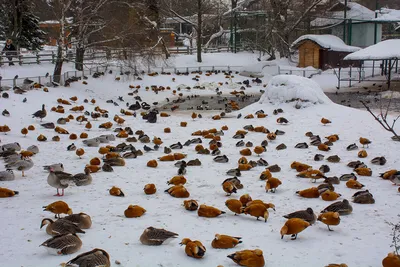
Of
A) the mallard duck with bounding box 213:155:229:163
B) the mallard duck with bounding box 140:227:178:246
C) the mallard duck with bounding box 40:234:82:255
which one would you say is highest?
the mallard duck with bounding box 40:234:82:255

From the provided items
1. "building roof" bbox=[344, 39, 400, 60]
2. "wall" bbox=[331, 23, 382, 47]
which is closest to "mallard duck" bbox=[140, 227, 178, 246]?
"building roof" bbox=[344, 39, 400, 60]

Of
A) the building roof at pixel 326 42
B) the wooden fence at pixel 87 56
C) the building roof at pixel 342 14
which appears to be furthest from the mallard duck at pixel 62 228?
the building roof at pixel 342 14

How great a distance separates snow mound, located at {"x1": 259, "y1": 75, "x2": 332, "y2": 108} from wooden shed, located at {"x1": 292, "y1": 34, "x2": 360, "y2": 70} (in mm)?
23628

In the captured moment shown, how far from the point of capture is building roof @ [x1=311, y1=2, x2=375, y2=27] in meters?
53.1

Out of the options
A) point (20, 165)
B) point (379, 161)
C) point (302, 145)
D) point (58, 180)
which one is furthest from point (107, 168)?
point (379, 161)

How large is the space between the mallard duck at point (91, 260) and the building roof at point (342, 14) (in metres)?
50.3

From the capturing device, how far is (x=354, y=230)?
753 cm

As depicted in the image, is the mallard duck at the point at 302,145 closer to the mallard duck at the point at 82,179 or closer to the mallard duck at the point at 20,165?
the mallard duck at the point at 82,179

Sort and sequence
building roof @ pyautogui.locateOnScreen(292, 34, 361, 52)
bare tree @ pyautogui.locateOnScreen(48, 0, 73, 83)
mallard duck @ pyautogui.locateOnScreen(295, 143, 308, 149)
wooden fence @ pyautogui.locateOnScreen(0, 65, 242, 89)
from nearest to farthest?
mallard duck @ pyautogui.locateOnScreen(295, 143, 308, 149)
wooden fence @ pyautogui.locateOnScreen(0, 65, 242, 89)
bare tree @ pyautogui.locateOnScreen(48, 0, 73, 83)
building roof @ pyautogui.locateOnScreen(292, 34, 361, 52)

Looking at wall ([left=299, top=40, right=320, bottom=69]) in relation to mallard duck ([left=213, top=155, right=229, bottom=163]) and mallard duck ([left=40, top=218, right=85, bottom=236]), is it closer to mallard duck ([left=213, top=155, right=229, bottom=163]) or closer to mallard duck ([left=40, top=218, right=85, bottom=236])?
mallard duck ([left=213, top=155, right=229, bottom=163])

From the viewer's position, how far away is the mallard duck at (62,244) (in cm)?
602

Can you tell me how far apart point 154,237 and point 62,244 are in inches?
49.1

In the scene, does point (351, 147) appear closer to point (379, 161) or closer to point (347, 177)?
point (379, 161)

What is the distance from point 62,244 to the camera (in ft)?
19.9
